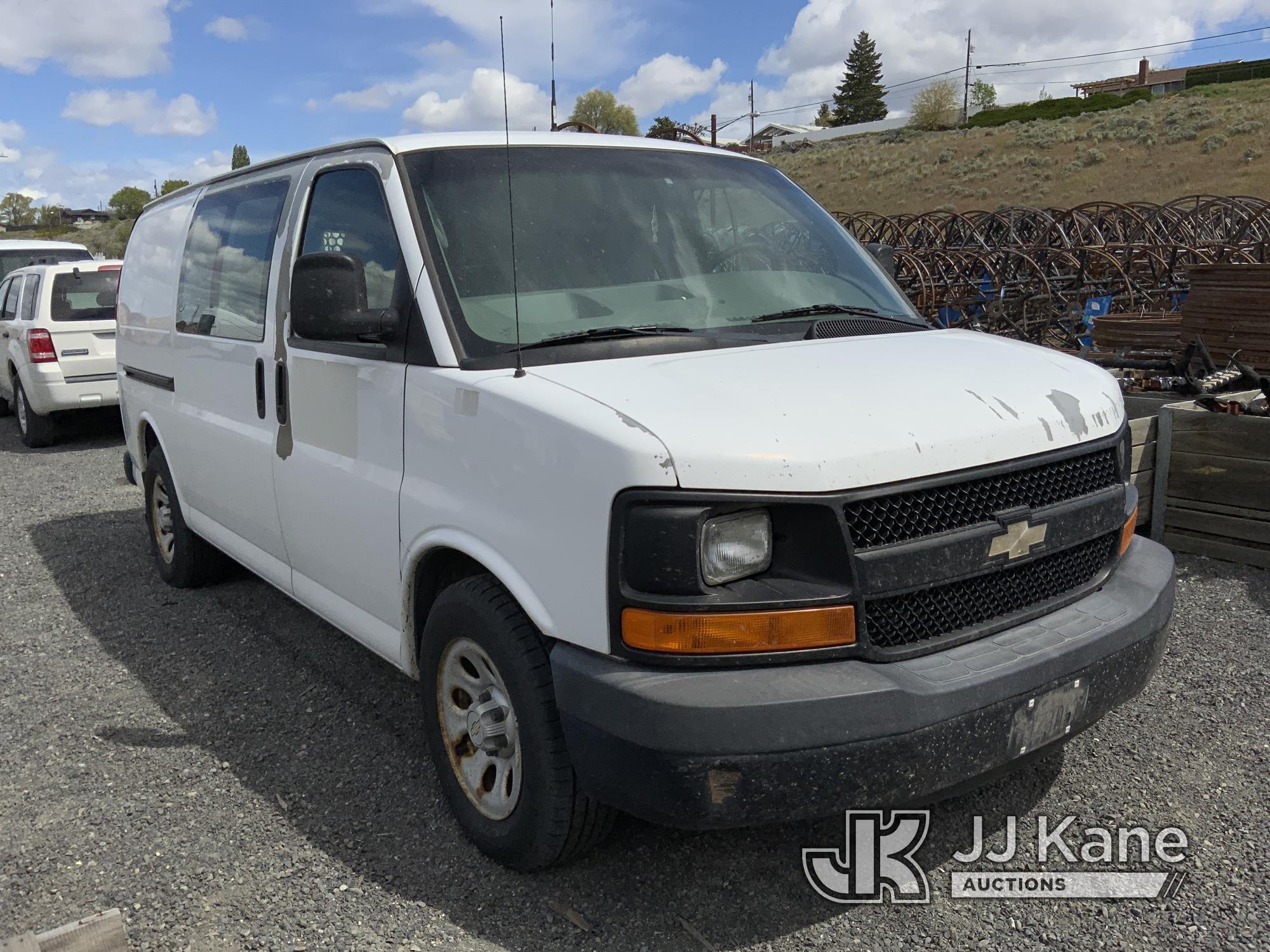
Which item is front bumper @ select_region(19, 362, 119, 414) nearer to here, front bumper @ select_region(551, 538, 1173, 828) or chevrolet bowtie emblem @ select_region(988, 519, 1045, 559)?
front bumper @ select_region(551, 538, 1173, 828)

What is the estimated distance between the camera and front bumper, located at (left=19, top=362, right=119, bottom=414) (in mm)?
10227

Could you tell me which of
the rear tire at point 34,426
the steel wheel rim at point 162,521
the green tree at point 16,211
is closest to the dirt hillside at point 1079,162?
the rear tire at point 34,426

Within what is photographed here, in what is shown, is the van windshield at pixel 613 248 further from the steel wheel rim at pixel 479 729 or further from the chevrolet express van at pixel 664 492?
the steel wheel rim at pixel 479 729

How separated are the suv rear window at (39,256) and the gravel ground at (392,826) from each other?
12493mm

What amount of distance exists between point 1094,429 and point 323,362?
230cm

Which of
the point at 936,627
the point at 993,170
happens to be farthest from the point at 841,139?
the point at 936,627

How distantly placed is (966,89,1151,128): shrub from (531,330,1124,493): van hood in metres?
62.9

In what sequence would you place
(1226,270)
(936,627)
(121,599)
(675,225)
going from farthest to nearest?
(1226,270) → (121,599) → (675,225) → (936,627)

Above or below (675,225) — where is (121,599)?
below

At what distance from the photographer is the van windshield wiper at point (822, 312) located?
10.5 feet

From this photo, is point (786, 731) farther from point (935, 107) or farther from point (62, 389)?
point (935, 107)

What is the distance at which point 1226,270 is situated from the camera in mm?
7090

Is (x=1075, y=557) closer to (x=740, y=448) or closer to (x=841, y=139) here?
(x=740, y=448)

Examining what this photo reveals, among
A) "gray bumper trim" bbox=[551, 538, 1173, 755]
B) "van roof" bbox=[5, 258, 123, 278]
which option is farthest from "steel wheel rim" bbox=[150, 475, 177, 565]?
"van roof" bbox=[5, 258, 123, 278]
